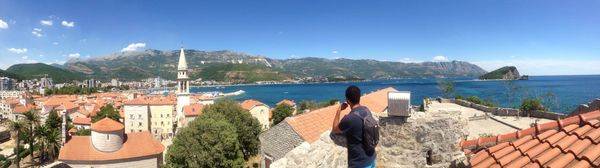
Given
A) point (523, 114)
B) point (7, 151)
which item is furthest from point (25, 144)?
point (523, 114)

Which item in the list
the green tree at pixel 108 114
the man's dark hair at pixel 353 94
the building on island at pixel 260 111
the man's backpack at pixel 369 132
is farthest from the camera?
the building on island at pixel 260 111

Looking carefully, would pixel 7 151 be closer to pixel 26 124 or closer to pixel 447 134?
pixel 26 124

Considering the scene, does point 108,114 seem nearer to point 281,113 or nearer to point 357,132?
point 281,113

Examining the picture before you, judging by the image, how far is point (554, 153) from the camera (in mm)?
4137

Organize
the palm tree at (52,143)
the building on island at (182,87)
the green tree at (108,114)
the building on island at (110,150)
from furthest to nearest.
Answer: the green tree at (108,114) < the building on island at (182,87) < the palm tree at (52,143) < the building on island at (110,150)

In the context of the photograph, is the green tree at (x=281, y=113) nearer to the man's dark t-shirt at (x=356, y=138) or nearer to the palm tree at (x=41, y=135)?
the palm tree at (x=41, y=135)

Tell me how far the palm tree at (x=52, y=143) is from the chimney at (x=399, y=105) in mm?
49814

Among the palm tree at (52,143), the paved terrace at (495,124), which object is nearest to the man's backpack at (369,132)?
the paved terrace at (495,124)

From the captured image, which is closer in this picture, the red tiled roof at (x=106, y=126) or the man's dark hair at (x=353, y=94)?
the man's dark hair at (x=353, y=94)

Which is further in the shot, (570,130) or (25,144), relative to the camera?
(25,144)

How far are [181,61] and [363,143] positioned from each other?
5716 centimetres

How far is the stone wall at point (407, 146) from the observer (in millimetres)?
6121

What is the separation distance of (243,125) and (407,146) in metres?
30.5

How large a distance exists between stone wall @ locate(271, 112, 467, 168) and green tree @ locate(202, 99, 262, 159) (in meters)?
29.3
